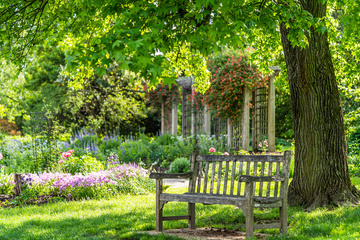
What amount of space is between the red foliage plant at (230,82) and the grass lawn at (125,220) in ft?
18.2

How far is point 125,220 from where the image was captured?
4.99 m

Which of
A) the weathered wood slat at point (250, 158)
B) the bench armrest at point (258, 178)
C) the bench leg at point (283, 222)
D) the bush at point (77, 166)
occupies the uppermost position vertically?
the weathered wood slat at point (250, 158)

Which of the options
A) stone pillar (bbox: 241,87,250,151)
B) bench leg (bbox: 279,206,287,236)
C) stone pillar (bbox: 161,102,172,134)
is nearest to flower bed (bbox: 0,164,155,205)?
bench leg (bbox: 279,206,287,236)

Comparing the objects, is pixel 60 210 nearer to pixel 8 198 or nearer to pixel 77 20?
pixel 8 198

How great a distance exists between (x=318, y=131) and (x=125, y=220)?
2850mm

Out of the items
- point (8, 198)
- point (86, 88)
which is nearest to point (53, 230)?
point (8, 198)

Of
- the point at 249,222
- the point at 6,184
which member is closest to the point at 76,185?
the point at 6,184

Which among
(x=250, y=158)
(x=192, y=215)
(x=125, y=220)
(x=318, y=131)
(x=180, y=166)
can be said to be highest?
(x=318, y=131)

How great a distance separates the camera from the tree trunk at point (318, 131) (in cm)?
509

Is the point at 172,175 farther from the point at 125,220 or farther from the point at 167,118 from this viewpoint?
the point at 167,118

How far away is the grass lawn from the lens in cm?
412

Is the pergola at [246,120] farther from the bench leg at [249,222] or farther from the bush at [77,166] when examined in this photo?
the bench leg at [249,222]

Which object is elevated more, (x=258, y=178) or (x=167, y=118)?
(x=167, y=118)

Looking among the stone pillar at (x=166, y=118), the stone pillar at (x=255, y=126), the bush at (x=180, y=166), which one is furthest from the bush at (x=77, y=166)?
the stone pillar at (x=166, y=118)
